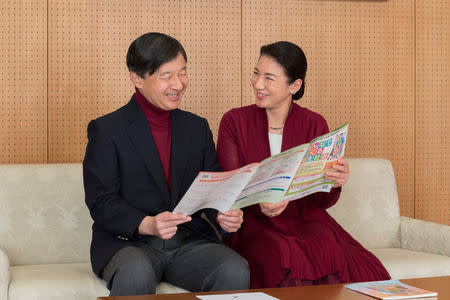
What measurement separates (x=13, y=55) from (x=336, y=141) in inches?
81.7

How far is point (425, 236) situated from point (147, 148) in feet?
5.08

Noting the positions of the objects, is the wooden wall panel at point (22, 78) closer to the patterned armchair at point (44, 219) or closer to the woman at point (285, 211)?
the patterned armchair at point (44, 219)

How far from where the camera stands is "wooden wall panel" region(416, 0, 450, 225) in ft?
14.0

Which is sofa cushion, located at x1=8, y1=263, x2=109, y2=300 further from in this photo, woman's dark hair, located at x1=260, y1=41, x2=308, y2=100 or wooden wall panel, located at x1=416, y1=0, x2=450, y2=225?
wooden wall panel, located at x1=416, y1=0, x2=450, y2=225

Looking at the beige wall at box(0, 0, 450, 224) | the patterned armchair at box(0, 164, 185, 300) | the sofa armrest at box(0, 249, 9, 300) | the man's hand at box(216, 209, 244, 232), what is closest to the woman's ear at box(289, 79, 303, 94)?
the man's hand at box(216, 209, 244, 232)

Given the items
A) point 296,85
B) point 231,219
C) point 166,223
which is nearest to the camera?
point 166,223

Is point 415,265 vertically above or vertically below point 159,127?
below

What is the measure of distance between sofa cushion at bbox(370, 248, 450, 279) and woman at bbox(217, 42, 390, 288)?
155 mm

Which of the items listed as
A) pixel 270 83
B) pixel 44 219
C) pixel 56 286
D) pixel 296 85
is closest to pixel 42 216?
pixel 44 219

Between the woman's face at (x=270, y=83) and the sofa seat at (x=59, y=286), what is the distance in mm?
968

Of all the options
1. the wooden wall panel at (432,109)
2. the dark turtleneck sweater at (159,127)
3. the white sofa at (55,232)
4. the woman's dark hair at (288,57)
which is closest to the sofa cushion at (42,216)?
the white sofa at (55,232)

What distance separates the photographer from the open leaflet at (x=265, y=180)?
2.18 meters

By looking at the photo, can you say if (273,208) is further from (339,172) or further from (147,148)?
(147,148)

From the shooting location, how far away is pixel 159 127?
2.70 meters
